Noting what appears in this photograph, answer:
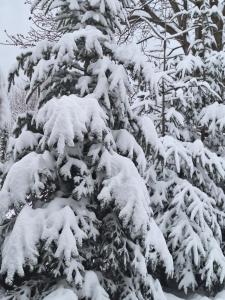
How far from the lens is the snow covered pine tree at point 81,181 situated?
3781mm

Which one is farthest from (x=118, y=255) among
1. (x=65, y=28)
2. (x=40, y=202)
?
(x=65, y=28)

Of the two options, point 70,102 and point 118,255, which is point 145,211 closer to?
point 118,255

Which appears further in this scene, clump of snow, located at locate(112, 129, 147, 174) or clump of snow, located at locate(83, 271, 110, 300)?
clump of snow, located at locate(112, 129, 147, 174)

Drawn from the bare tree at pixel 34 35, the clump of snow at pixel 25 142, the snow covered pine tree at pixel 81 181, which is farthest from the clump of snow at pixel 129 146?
the bare tree at pixel 34 35

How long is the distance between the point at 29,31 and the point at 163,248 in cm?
1170

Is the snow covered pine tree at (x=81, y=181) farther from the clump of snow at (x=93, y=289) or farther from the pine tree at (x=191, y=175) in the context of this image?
the pine tree at (x=191, y=175)

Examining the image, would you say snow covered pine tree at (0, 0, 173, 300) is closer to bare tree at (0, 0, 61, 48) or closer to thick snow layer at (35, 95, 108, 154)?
thick snow layer at (35, 95, 108, 154)

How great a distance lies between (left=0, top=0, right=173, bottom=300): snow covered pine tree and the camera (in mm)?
3781

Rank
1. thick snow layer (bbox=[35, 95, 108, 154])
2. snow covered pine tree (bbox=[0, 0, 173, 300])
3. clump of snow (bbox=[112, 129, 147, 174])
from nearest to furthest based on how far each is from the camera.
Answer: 1. thick snow layer (bbox=[35, 95, 108, 154])
2. snow covered pine tree (bbox=[0, 0, 173, 300])
3. clump of snow (bbox=[112, 129, 147, 174])

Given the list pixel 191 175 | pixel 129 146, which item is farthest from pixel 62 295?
pixel 191 175

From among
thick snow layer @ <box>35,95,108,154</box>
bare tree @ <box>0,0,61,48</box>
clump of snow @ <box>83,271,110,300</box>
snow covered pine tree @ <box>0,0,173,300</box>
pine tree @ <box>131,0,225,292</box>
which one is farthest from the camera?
bare tree @ <box>0,0,61,48</box>

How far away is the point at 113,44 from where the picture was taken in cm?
469

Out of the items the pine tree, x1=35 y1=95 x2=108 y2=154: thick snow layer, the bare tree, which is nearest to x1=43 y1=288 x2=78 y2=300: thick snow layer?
x1=35 y1=95 x2=108 y2=154: thick snow layer

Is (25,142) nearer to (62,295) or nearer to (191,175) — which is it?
(62,295)
